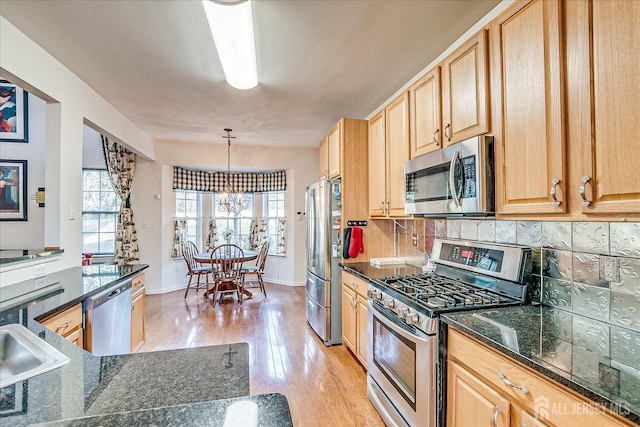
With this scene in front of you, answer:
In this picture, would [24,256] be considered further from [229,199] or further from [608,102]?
[608,102]

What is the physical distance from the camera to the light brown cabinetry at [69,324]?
150 cm

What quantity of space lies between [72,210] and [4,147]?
48.2 inches

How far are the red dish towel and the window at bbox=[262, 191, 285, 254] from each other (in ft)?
10.3

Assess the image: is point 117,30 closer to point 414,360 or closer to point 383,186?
point 383,186

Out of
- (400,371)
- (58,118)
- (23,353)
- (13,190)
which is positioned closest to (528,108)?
(400,371)

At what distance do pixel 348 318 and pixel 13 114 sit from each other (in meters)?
3.77

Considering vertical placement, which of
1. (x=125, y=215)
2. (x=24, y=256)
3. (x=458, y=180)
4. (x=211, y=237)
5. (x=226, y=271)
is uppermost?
(x=458, y=180)

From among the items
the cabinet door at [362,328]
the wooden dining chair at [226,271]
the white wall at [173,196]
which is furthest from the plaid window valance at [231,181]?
the cabinet door at [362,328]

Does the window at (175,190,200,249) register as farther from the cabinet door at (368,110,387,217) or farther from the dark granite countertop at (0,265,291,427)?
the dark granite countertop at (0,265,291,427)

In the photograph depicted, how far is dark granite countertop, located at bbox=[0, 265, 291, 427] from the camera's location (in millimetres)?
596

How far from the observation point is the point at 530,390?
96 cm

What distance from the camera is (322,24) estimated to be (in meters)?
1.93

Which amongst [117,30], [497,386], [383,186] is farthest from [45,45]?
[497,386]

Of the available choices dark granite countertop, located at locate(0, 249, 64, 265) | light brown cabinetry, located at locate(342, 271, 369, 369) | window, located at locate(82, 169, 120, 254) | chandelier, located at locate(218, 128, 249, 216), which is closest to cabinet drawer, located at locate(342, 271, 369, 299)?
light brown cabinetry, located at locate(342, 271, 369, 369)
